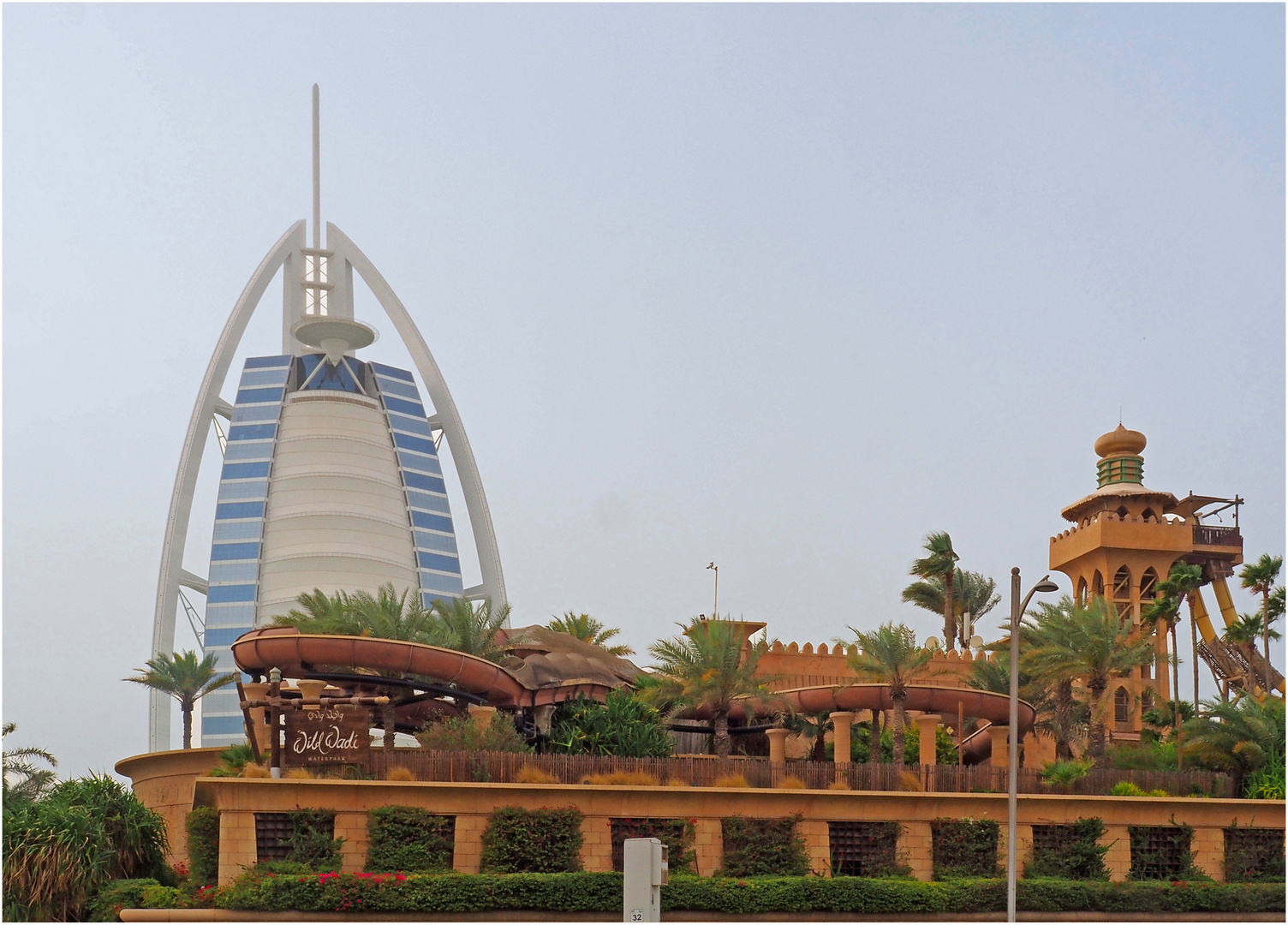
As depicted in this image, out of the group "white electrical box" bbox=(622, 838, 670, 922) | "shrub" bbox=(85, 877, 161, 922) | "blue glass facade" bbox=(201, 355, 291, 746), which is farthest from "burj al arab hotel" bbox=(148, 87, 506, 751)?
"white electrical box" bbox=(622, 838, 670, 922)

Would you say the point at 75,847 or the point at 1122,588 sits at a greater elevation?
the point at 1122,588

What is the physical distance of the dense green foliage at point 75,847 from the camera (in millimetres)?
37594

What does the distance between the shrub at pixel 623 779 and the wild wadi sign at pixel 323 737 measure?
578 centimetres

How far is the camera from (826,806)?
4025 cm

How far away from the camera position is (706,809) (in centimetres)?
3962

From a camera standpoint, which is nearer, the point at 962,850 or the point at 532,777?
the point at 532,777

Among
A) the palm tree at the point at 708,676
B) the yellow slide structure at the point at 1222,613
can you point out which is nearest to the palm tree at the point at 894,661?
the palm tree at the point at 708,676

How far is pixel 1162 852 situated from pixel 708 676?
13.2 meters

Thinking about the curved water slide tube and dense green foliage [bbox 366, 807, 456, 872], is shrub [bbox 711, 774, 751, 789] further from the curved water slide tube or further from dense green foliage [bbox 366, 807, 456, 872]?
the curved water slide tube

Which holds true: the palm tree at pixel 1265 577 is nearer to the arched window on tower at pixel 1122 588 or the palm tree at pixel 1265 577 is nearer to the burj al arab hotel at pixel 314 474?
the arched window on tower at pixel 1122 588

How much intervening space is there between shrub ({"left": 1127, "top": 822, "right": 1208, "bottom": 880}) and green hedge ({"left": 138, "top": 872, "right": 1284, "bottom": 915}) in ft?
3.89

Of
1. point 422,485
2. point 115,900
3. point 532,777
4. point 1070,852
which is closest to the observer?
point 115,900

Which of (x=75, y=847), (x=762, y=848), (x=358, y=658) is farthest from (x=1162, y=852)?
(x=75, y=847)

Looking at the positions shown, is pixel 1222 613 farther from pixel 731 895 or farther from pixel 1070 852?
pixel 731 895
